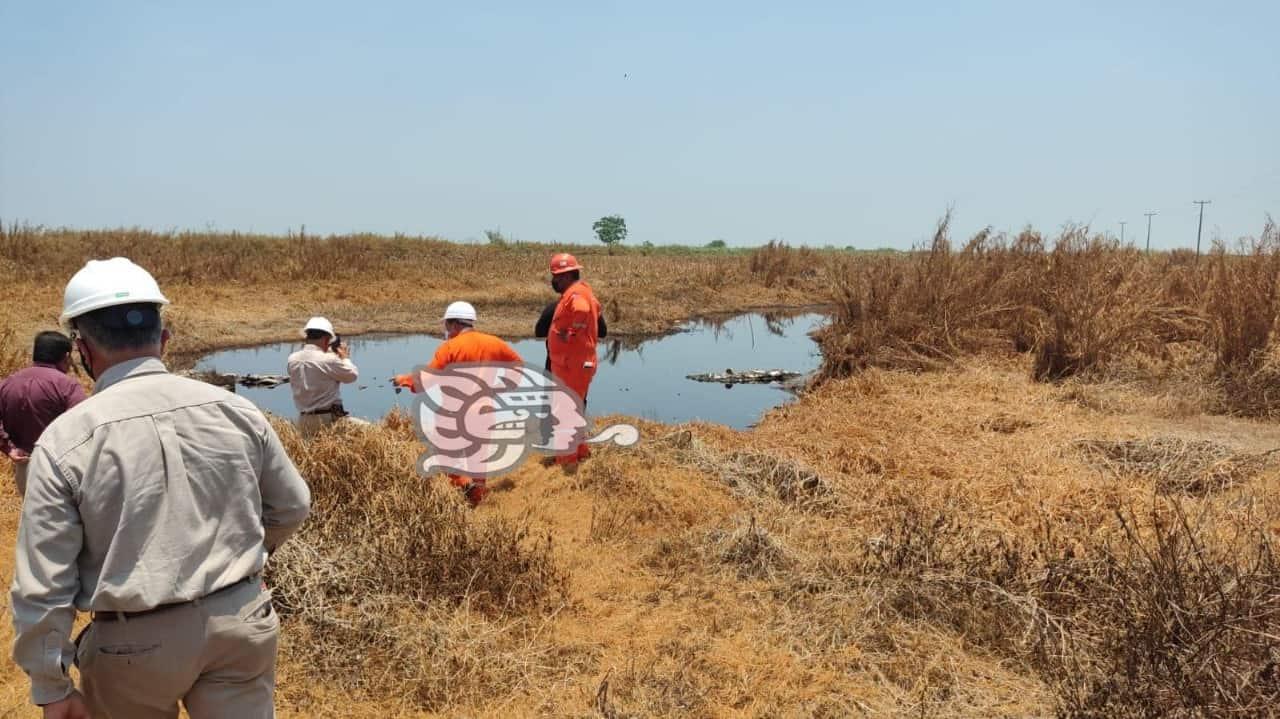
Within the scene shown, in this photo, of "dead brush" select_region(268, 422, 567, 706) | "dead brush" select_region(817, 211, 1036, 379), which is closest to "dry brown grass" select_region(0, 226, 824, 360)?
"dead brush" select_region(817, 211, 1036, 379)

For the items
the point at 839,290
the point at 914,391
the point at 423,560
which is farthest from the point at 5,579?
the point at 839,290

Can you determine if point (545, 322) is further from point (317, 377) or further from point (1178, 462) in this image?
point (1178, 462)

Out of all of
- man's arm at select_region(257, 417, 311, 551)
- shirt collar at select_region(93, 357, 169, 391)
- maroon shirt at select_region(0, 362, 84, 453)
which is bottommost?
maroon shirt at select_region(0, 362, 84, 453)

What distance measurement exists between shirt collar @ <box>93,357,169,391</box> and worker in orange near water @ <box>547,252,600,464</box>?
462cm

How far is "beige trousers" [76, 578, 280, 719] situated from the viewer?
1810 mm

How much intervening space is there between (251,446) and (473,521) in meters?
2.71

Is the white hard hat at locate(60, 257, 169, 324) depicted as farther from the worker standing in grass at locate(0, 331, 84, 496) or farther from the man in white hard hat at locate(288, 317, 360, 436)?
the man in white hard hat at locate(288, 317, 360, 436)

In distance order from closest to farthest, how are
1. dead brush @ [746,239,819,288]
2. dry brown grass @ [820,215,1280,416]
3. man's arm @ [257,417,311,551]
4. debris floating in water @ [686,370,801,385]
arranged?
man's arm @ [257,417,311,551]
dry brown grass @ [820,215,1280,416]
debris floating in water @ [686,370,801,385]
dead brush @ [746,239,819,288]

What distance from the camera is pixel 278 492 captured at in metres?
2.08

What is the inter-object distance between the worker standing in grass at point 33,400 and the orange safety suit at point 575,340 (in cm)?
316

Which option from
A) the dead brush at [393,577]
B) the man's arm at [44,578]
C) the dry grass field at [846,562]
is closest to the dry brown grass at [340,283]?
the dry grass field at [846,562]

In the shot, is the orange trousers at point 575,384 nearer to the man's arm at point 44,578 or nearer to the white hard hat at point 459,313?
the white hard hat at point 459,313

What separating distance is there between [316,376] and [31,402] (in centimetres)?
162

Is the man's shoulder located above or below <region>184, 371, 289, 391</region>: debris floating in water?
above
